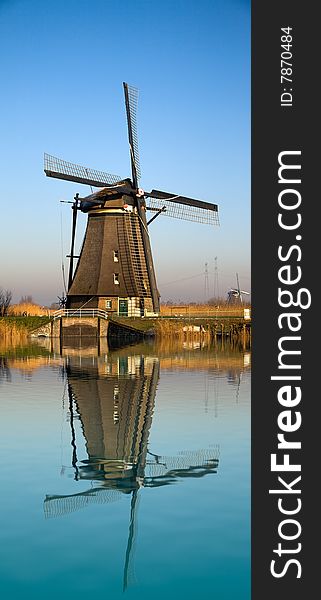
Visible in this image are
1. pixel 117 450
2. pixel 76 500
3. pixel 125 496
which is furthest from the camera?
pixel 117 450

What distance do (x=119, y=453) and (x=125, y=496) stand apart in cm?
188

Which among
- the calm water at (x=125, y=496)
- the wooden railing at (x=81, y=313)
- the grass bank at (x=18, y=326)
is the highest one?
the wooden railing at (x=81, y=313)

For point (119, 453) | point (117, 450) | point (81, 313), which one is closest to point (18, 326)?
point (81, 313)

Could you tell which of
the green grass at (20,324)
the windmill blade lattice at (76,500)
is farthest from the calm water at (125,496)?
the green grass at (20,324)

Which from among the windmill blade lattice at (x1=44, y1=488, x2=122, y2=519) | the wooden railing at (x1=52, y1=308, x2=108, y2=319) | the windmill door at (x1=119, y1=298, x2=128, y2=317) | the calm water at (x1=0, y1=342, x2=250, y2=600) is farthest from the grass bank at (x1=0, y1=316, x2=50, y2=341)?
the windmill blade lattice at (x1=44, y1=488, x2=122, y2=519)

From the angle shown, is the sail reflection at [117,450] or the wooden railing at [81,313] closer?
→ the sail reflection at [117,450]

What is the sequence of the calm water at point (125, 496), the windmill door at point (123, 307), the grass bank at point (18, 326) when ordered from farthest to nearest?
1. the grass bank at point (18, 326)
2. the windmill door at point (123, 307)
3. the calm water at point (125, 496)

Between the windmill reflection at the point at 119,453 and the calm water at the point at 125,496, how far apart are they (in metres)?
0.02

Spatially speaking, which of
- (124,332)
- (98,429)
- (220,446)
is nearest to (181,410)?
(98,429)

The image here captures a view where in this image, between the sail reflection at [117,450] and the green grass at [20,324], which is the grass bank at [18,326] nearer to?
the green grass at [20,324]

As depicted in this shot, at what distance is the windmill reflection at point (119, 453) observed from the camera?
23.1 feet

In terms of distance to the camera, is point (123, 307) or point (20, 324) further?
point (20, 324)

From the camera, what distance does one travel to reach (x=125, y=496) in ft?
23.1

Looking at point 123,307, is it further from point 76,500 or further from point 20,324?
point 76,500
